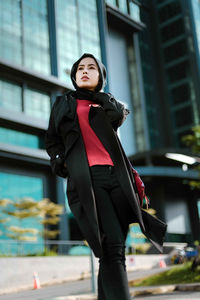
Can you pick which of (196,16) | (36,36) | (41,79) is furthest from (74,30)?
(196,16)

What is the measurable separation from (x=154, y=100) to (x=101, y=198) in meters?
56.6

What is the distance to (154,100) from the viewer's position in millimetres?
57438

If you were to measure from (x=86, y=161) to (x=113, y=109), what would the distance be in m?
0.39

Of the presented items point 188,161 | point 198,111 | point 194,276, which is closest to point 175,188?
point 198,111

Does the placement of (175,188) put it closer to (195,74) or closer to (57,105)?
(195,74)

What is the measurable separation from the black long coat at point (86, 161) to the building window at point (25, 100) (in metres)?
24.6

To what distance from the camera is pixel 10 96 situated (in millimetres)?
26797

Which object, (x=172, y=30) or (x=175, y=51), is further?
(x=172, y=30)

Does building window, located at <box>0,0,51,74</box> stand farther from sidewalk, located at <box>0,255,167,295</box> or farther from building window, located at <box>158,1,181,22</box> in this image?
building window, located at <box>158,1,181,22</box>

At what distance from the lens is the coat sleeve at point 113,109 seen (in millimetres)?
2273

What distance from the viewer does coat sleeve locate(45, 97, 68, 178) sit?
2266 mm

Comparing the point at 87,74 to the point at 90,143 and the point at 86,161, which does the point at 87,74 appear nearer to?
the point at 90,143

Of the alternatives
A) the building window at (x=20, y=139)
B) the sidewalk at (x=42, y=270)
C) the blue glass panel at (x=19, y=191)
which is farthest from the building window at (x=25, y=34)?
the sidewalk at (x=42, y=270)

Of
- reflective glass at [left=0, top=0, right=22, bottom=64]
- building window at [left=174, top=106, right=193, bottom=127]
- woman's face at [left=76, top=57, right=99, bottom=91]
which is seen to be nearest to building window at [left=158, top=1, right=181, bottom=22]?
building window at [left=174, top=106, right=193, bottom=127]
